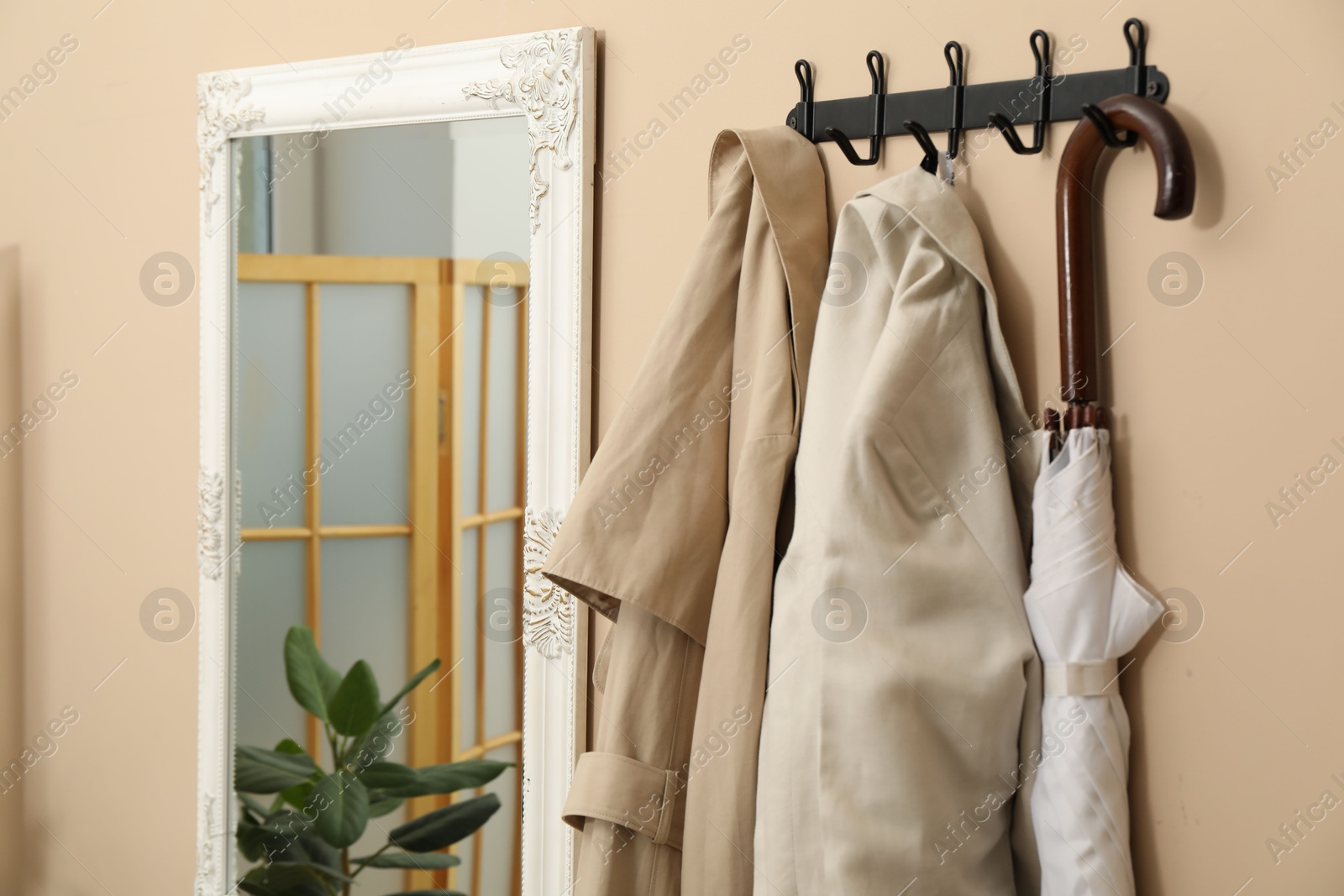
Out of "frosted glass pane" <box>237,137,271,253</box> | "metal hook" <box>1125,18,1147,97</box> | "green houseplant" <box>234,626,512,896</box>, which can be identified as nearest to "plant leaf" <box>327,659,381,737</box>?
"green houseplant" <box>234,626,512,896</box>

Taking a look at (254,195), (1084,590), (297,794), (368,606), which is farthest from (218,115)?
(1084,590)

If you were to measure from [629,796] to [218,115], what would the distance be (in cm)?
94

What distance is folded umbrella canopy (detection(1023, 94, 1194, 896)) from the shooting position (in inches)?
28.8

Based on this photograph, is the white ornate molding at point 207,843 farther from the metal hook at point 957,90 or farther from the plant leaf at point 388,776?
the metal hook at point 957,90

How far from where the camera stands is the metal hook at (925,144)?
854 mm

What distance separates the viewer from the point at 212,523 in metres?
1.24

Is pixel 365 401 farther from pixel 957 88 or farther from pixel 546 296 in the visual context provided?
pixel 957 88

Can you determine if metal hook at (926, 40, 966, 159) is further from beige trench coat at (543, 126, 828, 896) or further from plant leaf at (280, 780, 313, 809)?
plant leaf at (280, 780, 313, 809)

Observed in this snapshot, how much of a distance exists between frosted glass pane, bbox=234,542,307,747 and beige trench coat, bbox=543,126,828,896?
1.59ft

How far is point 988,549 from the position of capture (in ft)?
2.52

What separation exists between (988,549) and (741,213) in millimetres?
367

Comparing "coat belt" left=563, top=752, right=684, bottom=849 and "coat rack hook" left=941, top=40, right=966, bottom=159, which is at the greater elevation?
"coat rack hook" left=941, top=40, right=966, bottom=159

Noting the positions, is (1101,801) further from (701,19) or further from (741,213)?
(701,19)

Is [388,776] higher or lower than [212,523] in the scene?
lower
